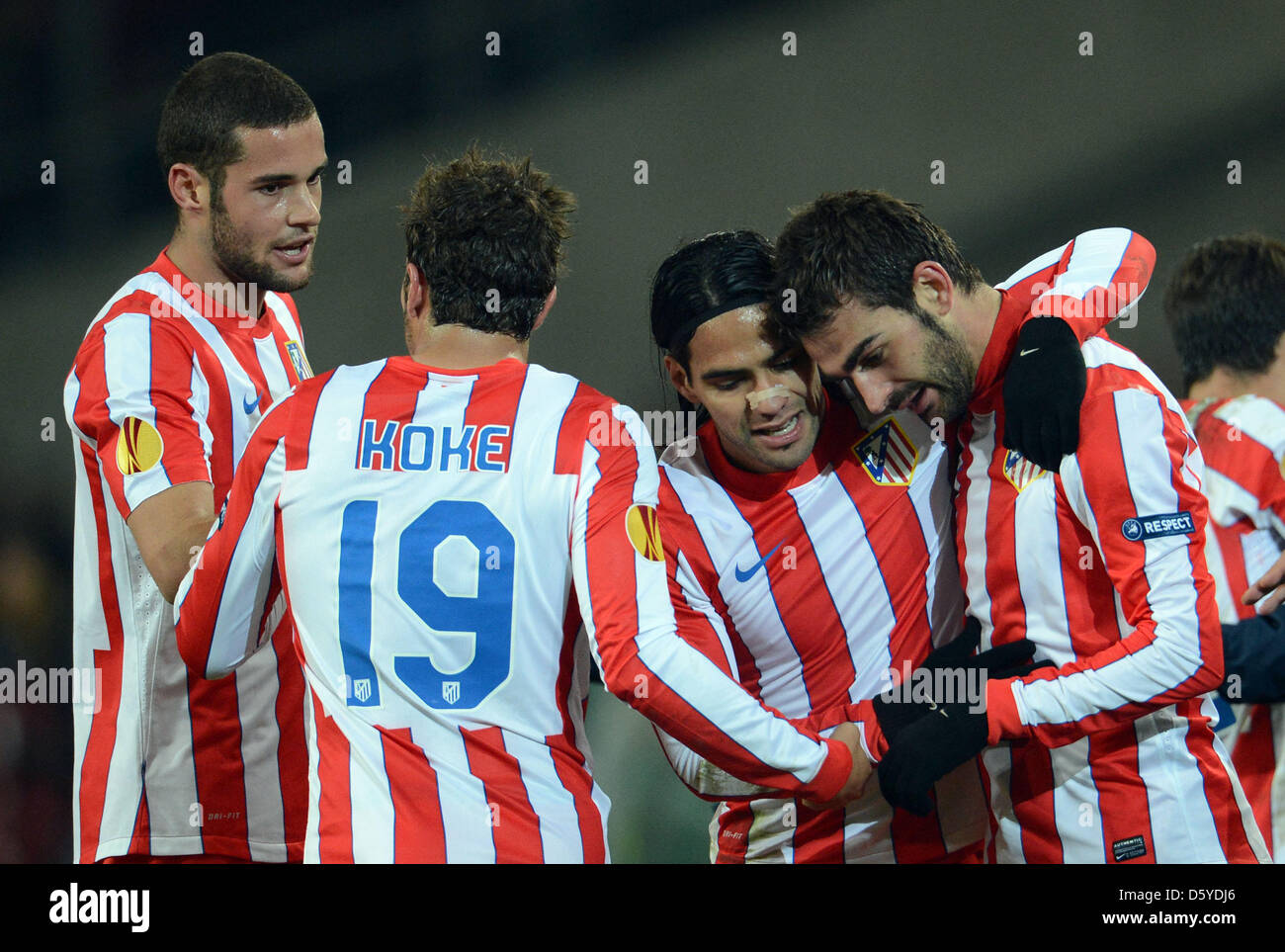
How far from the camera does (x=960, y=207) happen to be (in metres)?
3.92

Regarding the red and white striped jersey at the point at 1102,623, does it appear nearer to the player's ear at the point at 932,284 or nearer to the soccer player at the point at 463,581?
the player's ear at the point at 932,284

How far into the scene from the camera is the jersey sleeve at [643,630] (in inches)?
66.1

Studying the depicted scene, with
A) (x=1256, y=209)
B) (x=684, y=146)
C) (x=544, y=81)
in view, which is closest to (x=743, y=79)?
(x=684, y=146)

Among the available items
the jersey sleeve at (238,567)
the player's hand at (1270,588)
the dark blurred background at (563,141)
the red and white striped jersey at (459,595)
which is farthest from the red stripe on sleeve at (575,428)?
the dark blurred background at (563,141)

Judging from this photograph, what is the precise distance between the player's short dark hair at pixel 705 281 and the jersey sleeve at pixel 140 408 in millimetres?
846

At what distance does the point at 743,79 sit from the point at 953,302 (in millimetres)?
1972

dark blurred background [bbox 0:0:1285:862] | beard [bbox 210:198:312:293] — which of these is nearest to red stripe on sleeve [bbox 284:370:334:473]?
beard [bbox 210:198:312:293]

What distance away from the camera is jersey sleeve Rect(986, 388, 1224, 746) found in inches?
71.5

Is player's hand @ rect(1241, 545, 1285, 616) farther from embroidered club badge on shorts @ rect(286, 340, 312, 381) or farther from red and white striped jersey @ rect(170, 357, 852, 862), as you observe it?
embroidered club badge on shorts @ rect(286, 340, 312, 381)

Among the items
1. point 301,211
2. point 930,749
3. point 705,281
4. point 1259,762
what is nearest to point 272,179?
point 301,211

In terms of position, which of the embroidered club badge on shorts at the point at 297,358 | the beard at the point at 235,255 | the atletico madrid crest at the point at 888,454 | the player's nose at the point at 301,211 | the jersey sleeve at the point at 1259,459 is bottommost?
the jersey sleeve at the point at 1259,459

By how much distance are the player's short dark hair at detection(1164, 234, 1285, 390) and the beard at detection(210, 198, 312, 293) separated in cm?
206

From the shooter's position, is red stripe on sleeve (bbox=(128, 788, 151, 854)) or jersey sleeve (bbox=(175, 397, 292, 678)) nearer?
jersey sleeve (bbox=(175, 397, 292, 678))
